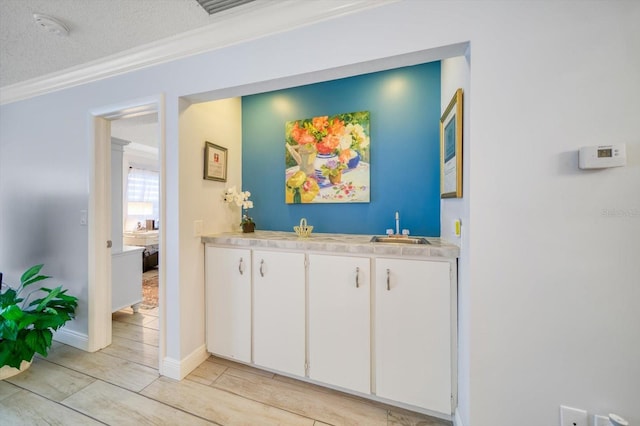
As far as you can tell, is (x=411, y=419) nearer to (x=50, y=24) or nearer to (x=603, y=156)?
(x=603, y=156)

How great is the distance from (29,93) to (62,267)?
5.90ft

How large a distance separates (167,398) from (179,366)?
21 centimetres

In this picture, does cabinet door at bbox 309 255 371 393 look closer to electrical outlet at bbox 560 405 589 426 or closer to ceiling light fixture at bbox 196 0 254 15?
electrical outlet at bbox 560 405 589 426

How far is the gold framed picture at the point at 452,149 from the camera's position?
53.0 inches

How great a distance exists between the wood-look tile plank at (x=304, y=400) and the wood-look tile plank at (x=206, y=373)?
59mm

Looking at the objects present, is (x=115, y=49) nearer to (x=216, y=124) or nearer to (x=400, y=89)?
(x=216, y=124)

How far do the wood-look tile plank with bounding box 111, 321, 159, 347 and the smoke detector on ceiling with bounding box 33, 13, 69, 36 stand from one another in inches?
103

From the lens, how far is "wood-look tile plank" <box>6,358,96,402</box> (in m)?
1.66

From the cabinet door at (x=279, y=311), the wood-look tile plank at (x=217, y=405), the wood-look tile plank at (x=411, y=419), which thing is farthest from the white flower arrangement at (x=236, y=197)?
the wood-look tile plank at (x=411, y=419)

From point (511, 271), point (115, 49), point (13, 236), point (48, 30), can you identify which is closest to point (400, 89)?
point (511, 271)

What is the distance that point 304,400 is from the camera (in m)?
1.61

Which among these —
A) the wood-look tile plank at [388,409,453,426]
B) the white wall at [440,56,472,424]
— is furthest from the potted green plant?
the white wall at [440,56,472,424]

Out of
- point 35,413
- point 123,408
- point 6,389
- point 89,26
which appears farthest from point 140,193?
point 123,408

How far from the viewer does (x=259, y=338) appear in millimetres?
1825
